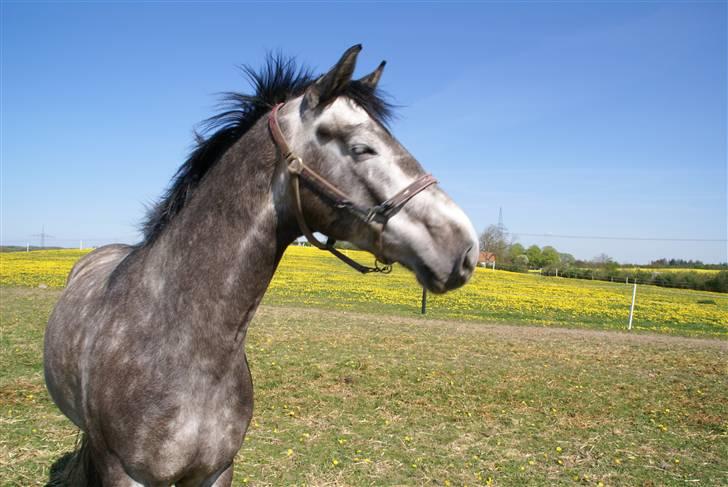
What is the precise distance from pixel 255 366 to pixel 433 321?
880 centimetres

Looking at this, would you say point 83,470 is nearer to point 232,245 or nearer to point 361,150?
point 232,245

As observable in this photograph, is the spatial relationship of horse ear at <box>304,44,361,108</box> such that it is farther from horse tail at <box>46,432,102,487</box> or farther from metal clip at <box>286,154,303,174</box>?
horse tail at <box>46,432,102,487</box>

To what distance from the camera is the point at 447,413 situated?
281 inches

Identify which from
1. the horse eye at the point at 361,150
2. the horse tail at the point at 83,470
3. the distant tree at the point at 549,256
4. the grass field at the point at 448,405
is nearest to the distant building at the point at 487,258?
the distant tree at the point at 549,256

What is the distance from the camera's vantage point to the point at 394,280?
3344 centimetres

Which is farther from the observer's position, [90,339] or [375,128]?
[90,339]

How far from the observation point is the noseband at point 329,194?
1801 mm

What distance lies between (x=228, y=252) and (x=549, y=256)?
2798 inches

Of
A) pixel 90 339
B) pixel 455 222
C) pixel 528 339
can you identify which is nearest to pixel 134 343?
pixel 90 339

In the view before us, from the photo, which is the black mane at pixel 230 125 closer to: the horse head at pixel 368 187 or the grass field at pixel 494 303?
the horse head at pixel 368 187

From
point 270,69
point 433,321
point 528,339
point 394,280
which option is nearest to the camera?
point 270,69

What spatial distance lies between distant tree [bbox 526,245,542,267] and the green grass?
53.3 metres

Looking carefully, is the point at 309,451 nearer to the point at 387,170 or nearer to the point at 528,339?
the point at 387,170

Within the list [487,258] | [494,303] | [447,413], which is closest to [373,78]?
[447,413]
